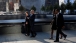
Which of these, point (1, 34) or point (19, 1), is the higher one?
point (19, 1)

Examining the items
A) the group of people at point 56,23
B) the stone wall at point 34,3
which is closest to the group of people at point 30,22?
the group of people at point 56,23

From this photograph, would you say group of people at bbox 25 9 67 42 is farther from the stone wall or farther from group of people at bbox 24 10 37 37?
the stone wall

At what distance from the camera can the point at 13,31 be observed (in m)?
13.2

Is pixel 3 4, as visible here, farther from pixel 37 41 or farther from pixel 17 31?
pixel 37 41

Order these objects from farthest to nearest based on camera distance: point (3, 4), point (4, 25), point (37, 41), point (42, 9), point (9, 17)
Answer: point (42, 9) < point (3, 4) < point (9, 17) < point (4, 25) < point (37, 41)

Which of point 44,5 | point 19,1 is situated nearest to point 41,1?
point 44,5

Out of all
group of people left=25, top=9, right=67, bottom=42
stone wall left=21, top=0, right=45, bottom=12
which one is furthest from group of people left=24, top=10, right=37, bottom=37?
stone wall left=21, top=0, right=45, bottom=12

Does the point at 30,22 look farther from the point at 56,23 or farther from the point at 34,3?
the point at 34,3

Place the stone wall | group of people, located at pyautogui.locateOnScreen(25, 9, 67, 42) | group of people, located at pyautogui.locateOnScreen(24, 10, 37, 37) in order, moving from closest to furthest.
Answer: group of people, located at pyautogui.locateOnScreen(25, 9, 67, 42), group of people, located at pyautogui.locateOnScreen(24, 10, 37, 37), the stone wall

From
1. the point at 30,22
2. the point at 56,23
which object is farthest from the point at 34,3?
the point at 56,23

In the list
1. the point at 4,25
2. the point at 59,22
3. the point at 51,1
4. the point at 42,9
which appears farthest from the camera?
the point at 51,1

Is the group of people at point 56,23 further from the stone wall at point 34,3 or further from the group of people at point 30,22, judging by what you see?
the stone wall at point 34,3

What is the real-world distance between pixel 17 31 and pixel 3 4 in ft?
59.9

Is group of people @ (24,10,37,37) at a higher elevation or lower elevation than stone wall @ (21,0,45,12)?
lower
